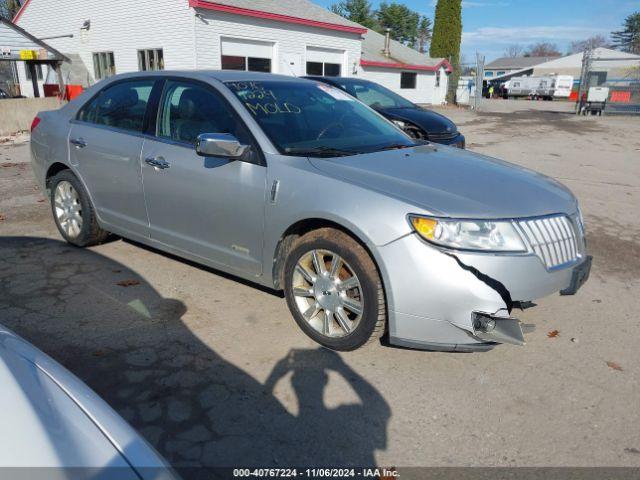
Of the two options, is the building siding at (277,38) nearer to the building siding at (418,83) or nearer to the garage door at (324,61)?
the garage door at (324,61)

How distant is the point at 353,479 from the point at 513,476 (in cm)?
73

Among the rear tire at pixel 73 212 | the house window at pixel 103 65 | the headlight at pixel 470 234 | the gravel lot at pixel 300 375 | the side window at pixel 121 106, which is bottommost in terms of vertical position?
the gravel lot at pixel 300 375

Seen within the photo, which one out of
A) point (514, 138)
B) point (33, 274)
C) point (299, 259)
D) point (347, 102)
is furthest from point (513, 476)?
point (514, 138)

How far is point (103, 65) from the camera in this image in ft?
68.7

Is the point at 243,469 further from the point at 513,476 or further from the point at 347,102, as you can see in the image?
the point at 347,102

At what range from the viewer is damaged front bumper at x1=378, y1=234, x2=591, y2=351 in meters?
2.83

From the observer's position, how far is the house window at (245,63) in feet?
61.7

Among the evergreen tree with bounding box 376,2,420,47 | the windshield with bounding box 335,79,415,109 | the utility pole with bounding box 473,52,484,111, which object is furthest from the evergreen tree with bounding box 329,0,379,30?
the windshield with bounding box 335,79,415,109

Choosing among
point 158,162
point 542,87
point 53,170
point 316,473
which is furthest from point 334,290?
point 542,87

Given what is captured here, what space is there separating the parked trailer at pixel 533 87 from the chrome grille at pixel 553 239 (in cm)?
5808

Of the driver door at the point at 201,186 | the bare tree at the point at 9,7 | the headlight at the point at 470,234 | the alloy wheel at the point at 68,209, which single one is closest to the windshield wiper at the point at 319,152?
the driver door at the point at 201,186

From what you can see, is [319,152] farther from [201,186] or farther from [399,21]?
[399,21]

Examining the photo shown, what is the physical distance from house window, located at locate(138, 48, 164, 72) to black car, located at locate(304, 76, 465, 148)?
34.0ft

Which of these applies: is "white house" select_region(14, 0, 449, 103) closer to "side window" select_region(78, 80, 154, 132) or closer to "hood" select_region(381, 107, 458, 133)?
"hood" select_region(381, 107, 458, 133)
